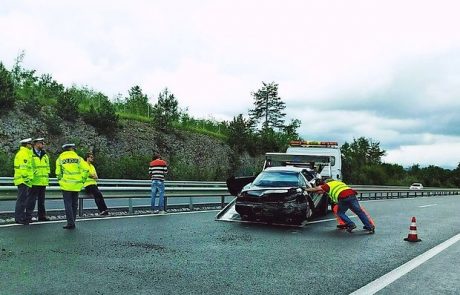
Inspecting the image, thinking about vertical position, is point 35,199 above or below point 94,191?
below

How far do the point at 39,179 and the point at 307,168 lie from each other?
814cm

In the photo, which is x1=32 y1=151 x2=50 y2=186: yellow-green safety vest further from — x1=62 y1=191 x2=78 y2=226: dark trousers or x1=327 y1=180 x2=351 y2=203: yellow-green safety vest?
x1=327 y1=180 x2=351 y2=203: yellow-green safety vest

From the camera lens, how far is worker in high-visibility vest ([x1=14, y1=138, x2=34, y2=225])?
1080 cm

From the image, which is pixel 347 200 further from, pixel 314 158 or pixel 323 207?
pixel 314 158

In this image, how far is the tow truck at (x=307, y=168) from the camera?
13.5m

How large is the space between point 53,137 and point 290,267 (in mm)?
29535

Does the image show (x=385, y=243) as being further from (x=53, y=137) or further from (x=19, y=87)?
(x=19, y=87)

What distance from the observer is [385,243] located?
396 inches

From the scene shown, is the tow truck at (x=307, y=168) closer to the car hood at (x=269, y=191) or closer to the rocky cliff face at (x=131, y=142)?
the car hood at (x=269, y=191)

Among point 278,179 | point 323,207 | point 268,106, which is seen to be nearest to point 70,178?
point 278,179

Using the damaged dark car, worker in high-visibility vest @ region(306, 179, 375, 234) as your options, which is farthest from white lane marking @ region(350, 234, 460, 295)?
the damaged dark car

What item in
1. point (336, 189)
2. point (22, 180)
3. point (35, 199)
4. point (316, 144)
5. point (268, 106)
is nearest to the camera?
point (22, 180)

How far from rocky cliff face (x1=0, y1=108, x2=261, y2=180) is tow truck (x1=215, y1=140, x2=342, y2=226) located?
13.7m

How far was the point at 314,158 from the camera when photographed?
20.3 metres
